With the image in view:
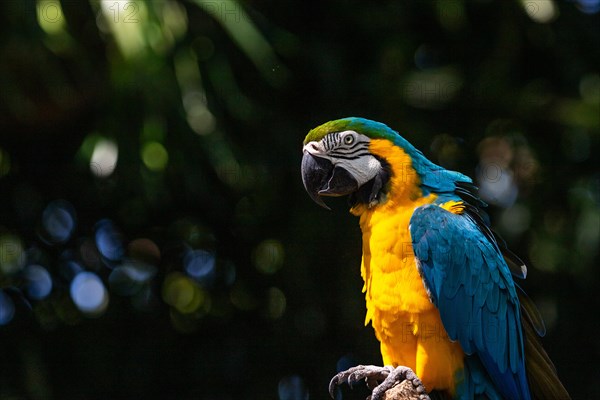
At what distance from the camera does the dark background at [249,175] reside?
306 cm

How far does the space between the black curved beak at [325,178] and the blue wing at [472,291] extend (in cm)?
18

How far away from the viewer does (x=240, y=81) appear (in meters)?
3.20

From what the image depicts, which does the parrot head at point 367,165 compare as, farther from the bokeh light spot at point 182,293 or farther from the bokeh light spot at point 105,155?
the bokeh light spot at point 182,293

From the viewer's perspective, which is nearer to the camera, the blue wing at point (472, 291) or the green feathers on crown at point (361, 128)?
the blue wing at point (472, 291)

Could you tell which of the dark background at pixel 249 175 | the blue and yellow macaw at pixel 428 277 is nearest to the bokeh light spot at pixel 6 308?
the dark background at pixel 249 175

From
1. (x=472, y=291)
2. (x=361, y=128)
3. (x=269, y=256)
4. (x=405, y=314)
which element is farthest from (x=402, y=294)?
(x=269, y=256)

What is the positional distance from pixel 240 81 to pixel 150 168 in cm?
49

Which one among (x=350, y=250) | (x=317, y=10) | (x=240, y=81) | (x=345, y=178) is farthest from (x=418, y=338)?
(x=317, y=10)

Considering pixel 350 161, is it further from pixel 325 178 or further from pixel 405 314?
pixel 405 314

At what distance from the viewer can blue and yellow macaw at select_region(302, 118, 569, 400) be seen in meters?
1.84

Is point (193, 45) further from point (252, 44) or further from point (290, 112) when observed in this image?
point (290, 112)

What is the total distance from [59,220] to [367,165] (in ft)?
6.33

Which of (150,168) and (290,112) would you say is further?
(290,112)

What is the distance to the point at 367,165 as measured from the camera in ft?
6.40
